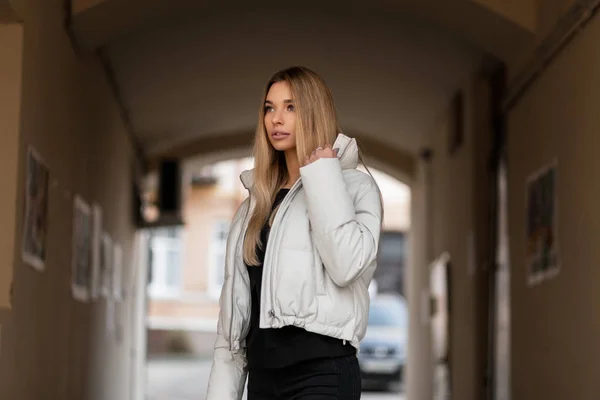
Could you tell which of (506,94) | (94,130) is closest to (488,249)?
(506,94)

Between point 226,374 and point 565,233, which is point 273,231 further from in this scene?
point 565,233

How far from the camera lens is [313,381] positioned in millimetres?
2611

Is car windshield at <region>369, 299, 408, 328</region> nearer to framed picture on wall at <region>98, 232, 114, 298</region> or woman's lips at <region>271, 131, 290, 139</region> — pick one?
framed picture on wall at <region>98, 232, 114, 298</region>

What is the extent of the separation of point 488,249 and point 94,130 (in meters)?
2.54

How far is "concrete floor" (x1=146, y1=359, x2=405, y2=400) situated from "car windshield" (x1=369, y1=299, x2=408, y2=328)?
4.17ft

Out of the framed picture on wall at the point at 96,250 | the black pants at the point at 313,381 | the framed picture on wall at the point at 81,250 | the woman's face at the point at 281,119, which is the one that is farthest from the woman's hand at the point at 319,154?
the framed picture on wall at the point at 96,250

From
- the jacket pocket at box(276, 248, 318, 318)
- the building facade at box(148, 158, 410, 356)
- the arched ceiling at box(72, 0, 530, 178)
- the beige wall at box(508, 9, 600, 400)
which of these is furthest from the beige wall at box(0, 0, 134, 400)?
the building facade at box(148, 158, 410, 356)

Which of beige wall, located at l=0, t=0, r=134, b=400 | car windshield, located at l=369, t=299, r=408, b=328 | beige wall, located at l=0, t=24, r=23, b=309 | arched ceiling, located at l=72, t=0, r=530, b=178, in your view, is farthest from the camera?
car windshield, located at l=369, t=299, r=408, b=328

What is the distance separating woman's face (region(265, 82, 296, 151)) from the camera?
2795 mm

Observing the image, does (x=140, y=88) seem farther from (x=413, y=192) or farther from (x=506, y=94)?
(x=413, y=192)

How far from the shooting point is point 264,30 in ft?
25.5

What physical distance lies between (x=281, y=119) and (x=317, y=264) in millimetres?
→ 365

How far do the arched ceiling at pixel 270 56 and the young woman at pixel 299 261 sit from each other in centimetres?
300

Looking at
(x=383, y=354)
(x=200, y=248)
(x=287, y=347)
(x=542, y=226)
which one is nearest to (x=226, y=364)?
(x=287, y=347)
